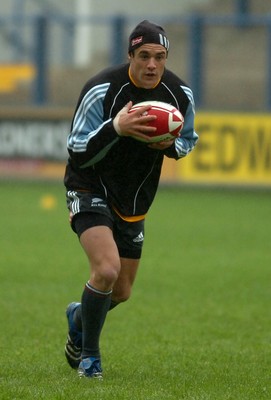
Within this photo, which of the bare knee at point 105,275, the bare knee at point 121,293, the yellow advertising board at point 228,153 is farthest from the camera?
the yellow advertising board at point 228,153

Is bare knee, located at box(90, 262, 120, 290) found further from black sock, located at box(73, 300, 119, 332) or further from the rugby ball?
the rugby ball

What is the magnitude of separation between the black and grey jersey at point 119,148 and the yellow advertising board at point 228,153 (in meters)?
15.0

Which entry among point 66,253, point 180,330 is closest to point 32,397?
point 180,330

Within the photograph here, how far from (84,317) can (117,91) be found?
133 centimetres

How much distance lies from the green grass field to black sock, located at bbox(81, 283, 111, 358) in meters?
0.20

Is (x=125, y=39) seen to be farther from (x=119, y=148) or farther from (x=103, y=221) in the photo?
(x=103, y=221)

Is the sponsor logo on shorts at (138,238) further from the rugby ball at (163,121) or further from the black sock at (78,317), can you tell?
the rugby ball at (163,121)

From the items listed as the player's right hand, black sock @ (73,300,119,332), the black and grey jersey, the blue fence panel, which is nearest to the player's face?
the black and grey jersey

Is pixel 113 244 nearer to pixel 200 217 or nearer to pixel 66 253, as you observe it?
pixel 66 253

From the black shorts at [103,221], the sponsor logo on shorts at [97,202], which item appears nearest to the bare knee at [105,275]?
the black shorts at [103,221]

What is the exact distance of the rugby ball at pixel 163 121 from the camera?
6859 millimetres

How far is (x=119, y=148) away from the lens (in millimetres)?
7172

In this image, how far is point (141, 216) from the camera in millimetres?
7352

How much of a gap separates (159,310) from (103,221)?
3372 mm
